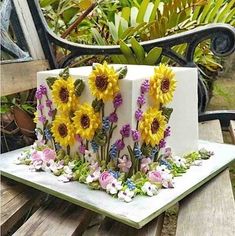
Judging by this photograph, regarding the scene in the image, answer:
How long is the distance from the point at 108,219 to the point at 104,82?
0.65 ft

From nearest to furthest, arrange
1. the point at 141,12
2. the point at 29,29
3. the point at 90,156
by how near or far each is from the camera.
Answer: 1. the point at 90,156
2. the point at 29,29
3. the point at 141,12

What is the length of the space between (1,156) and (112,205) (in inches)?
12.8

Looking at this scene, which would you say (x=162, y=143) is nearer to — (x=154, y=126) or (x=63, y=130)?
(x=154, y=126)

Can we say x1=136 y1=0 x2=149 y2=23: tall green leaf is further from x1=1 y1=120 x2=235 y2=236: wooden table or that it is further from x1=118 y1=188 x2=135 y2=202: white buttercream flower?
x1=118 y1=188 x2=135 y2=202: white buttercream flower

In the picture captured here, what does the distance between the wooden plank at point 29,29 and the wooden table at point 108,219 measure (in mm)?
469

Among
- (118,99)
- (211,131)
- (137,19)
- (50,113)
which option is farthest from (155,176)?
(137,19)

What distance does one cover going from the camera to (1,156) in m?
0.81

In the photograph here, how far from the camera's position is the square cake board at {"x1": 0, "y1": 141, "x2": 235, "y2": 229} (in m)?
0.55

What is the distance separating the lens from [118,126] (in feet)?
2.11

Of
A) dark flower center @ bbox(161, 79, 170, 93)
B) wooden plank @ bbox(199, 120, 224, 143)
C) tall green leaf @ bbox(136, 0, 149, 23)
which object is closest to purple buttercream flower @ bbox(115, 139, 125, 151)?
dark flower center @ bbox(161, 79, 170, 93)

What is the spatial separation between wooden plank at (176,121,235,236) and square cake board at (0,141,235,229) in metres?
0.02

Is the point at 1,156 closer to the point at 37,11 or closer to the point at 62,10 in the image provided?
the point at 37,11

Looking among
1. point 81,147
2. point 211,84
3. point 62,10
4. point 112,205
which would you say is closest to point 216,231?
point 112,205

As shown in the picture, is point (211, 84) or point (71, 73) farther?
point (211, 84)
